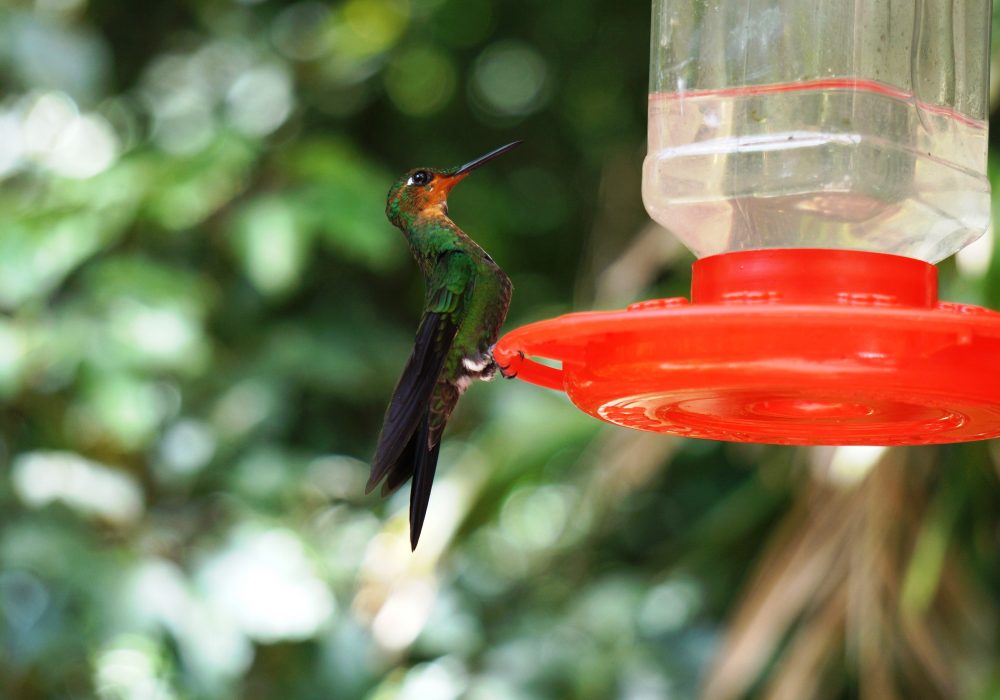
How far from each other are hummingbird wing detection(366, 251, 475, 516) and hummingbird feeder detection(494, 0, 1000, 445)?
0.39 metres

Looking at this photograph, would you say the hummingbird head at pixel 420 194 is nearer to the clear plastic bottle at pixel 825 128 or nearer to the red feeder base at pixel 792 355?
the clear plastic bottle at pixel 825 128

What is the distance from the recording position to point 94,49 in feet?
14.1

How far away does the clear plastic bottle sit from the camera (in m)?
2.57

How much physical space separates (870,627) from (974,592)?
1.49 feet

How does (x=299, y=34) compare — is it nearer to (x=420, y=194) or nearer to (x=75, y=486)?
(x=75, y=486)

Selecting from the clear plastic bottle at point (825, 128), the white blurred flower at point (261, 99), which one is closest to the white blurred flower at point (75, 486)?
the white blurred flower at point (261, 99)

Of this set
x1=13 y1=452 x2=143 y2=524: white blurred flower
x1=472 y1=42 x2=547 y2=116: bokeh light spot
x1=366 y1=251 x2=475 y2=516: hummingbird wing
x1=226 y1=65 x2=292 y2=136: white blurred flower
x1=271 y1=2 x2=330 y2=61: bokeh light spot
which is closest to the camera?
x1=366 y1=251 x2=475 y2=516: hummingbird wing

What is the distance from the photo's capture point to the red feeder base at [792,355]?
1.68 metres

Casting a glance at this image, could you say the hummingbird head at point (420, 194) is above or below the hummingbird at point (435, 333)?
above

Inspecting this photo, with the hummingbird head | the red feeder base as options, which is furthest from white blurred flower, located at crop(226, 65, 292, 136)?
the red feeder base

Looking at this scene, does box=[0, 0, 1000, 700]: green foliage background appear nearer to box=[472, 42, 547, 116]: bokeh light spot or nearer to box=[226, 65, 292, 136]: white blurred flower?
box=[226, 65, 292, 136]: white blurred flower

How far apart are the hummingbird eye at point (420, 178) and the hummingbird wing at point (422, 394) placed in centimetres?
31

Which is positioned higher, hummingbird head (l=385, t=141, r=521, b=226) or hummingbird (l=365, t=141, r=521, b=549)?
hummingbird head (l=385, t=141, r=521, b=226)

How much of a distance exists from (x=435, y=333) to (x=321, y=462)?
2.11 meters
